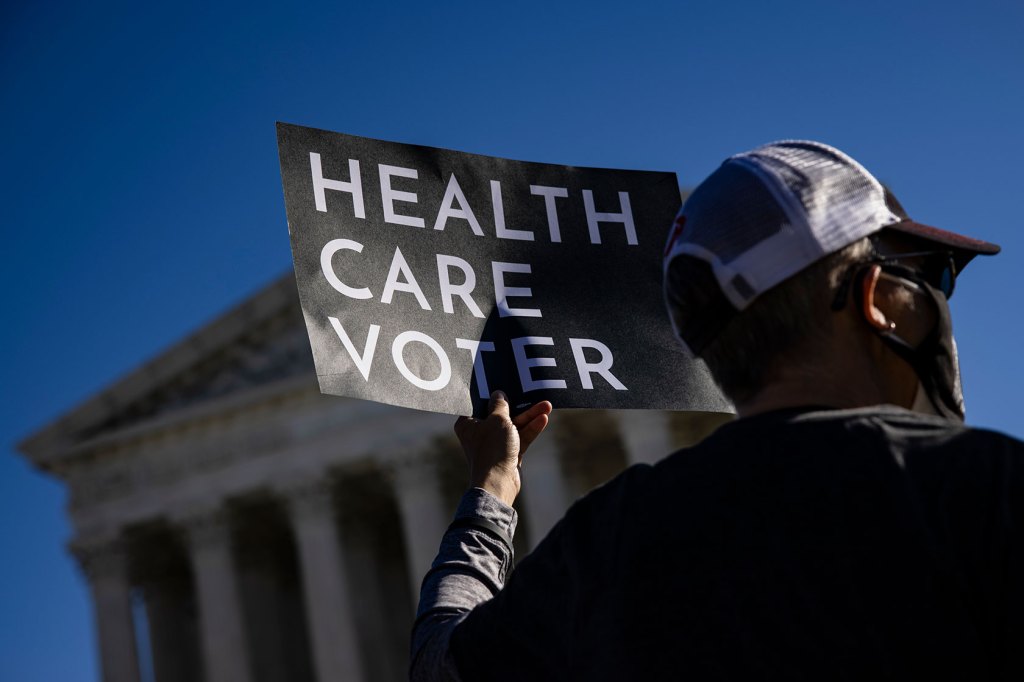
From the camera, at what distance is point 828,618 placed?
6.07 feet

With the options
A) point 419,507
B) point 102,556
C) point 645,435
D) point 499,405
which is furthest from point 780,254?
point 102,556

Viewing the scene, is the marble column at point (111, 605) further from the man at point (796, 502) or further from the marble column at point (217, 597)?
the man at point (796, 502)

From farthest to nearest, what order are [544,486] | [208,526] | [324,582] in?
[208,526] < [324,582] < [544,486]

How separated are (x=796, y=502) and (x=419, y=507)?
1142 inches

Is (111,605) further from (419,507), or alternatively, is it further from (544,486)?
(544,486)

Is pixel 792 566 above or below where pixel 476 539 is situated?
below

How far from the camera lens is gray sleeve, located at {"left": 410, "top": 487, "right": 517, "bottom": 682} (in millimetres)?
2324

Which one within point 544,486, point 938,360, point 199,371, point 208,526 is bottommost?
point 938,360

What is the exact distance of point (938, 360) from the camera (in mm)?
2219

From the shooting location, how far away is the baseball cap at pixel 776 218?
2.13 meters

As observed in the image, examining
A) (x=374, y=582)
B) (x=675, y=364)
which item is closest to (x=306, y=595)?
(x=374, y=582)

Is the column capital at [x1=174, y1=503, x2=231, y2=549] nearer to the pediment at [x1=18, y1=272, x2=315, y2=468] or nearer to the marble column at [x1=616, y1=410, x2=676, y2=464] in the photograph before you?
the pediment at [x1=18, y1=272, x2=315, y2=468]

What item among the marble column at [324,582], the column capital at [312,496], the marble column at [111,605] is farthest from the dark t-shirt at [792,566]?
the marble column at [111,605]

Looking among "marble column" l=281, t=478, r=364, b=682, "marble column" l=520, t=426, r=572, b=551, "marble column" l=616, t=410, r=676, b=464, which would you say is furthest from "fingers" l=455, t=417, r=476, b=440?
"marble column" l=281, t=478, r=364, b=682
